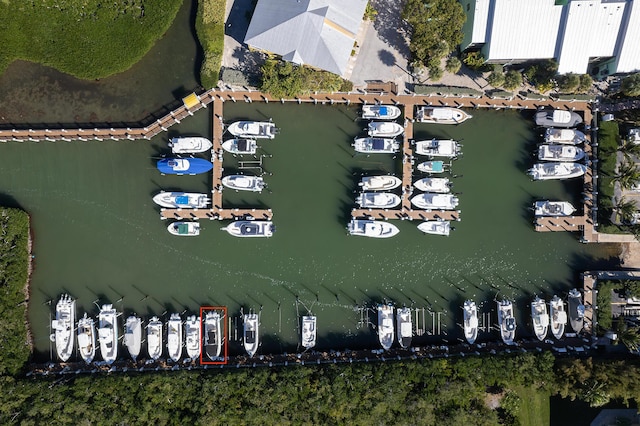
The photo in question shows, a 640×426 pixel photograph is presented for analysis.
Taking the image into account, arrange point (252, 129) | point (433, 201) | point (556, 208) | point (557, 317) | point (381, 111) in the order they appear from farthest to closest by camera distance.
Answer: point (556, 208) → point (557, 317) → point (433, 201) → point (381, 111) → point (252, 129)

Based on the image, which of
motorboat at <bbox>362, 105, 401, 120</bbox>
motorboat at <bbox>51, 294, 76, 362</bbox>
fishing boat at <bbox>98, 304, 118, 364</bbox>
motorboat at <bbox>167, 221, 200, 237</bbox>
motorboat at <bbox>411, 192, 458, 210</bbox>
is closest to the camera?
motorboat at <bbox>51, 294, 76, 362</bbox>

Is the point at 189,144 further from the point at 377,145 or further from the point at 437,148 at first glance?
the point at 437,148

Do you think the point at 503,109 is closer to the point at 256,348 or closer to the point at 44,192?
the point at 256,348

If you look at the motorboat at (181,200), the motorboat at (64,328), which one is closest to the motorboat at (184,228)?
the motorboat at (181,200)

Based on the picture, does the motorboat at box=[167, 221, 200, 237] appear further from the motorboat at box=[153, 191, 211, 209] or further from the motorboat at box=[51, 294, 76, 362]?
the motorboat at box=[51, 294, 76, 362]

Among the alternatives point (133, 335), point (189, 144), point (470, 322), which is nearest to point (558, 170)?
point (470, 322)

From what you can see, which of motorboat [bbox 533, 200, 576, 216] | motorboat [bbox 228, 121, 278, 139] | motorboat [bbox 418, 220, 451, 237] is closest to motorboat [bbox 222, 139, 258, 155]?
motorboat [bbox 228, 121, 278, 139]

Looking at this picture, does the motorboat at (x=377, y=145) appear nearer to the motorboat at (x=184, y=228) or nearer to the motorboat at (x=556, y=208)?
the motorboat at (x=556, y=208)
